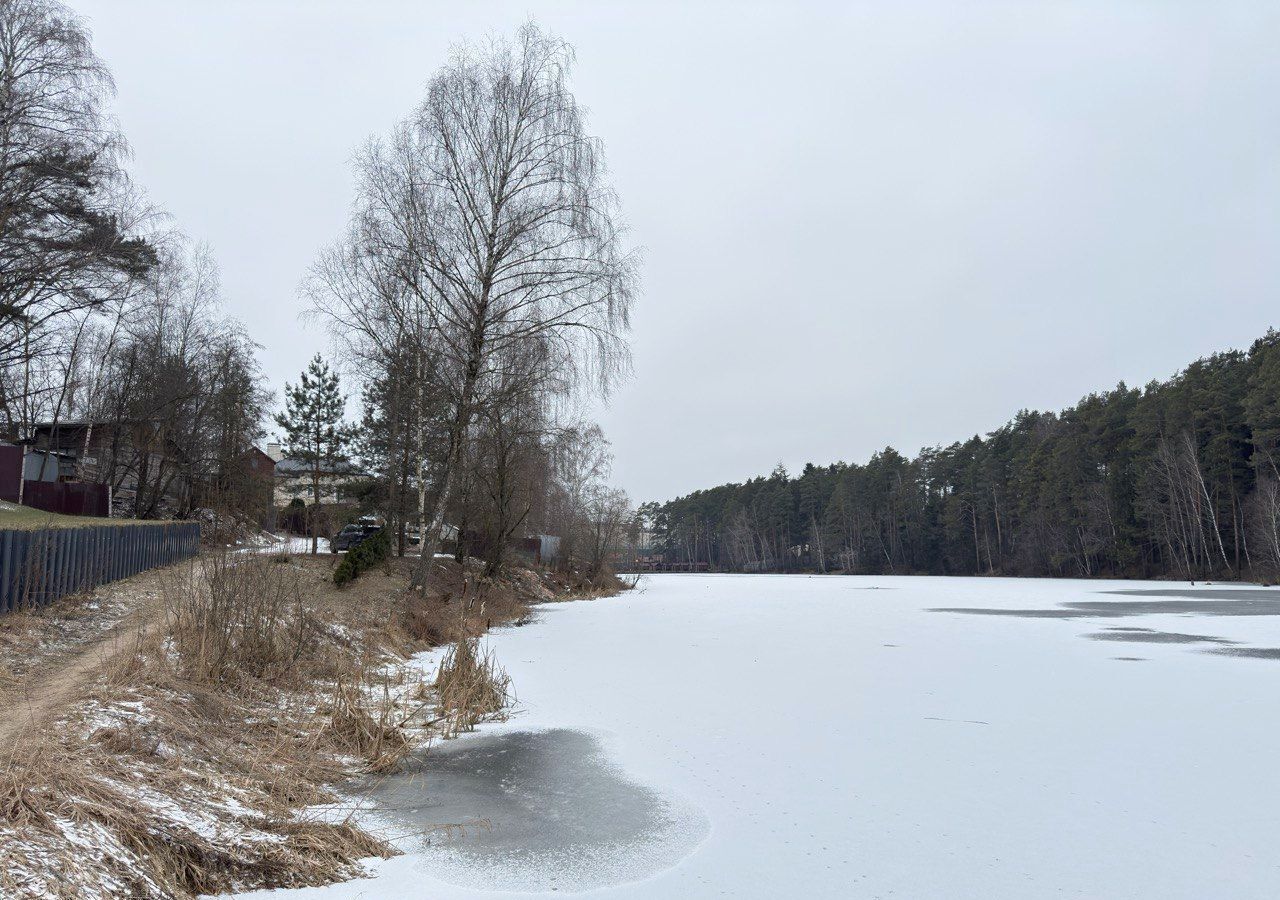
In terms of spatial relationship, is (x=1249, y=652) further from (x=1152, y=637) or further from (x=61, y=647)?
(x=61, y=647)

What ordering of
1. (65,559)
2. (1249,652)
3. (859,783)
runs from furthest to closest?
(1249,652), (65,559), (859,783)

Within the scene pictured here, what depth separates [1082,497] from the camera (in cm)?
5197

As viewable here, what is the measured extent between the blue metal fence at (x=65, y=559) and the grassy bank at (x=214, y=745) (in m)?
1.05

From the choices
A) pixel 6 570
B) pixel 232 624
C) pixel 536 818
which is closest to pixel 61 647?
pixel 6 570

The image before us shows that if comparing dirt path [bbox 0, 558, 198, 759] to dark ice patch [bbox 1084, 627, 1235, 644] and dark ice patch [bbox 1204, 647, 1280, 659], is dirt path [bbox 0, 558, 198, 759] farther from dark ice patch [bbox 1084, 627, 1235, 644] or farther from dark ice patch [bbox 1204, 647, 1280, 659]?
dark ice patch [bbox 1084, 627, 1235, 644]

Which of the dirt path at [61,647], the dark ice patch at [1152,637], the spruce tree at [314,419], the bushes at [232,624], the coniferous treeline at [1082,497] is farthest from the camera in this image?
the coniferous treeline at [1082,497]

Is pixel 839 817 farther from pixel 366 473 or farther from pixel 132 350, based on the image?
pixel 132 350

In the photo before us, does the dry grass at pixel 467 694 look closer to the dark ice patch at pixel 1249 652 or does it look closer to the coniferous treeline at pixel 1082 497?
the dark ice patch at pixel 1249 652

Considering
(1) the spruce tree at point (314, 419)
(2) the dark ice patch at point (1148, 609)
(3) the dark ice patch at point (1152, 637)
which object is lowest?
(2) the dark ice patch at point (1148, 609)

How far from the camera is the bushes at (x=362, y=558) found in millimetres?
15490

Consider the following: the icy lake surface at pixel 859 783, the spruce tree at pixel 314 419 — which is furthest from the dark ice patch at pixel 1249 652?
the spruce tree at pixel 314 419

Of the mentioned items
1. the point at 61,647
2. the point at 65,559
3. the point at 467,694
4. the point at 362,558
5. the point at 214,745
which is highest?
the point at 65,559

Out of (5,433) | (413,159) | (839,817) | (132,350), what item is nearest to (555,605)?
(413,159)

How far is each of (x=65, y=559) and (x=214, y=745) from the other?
6.60 meters
